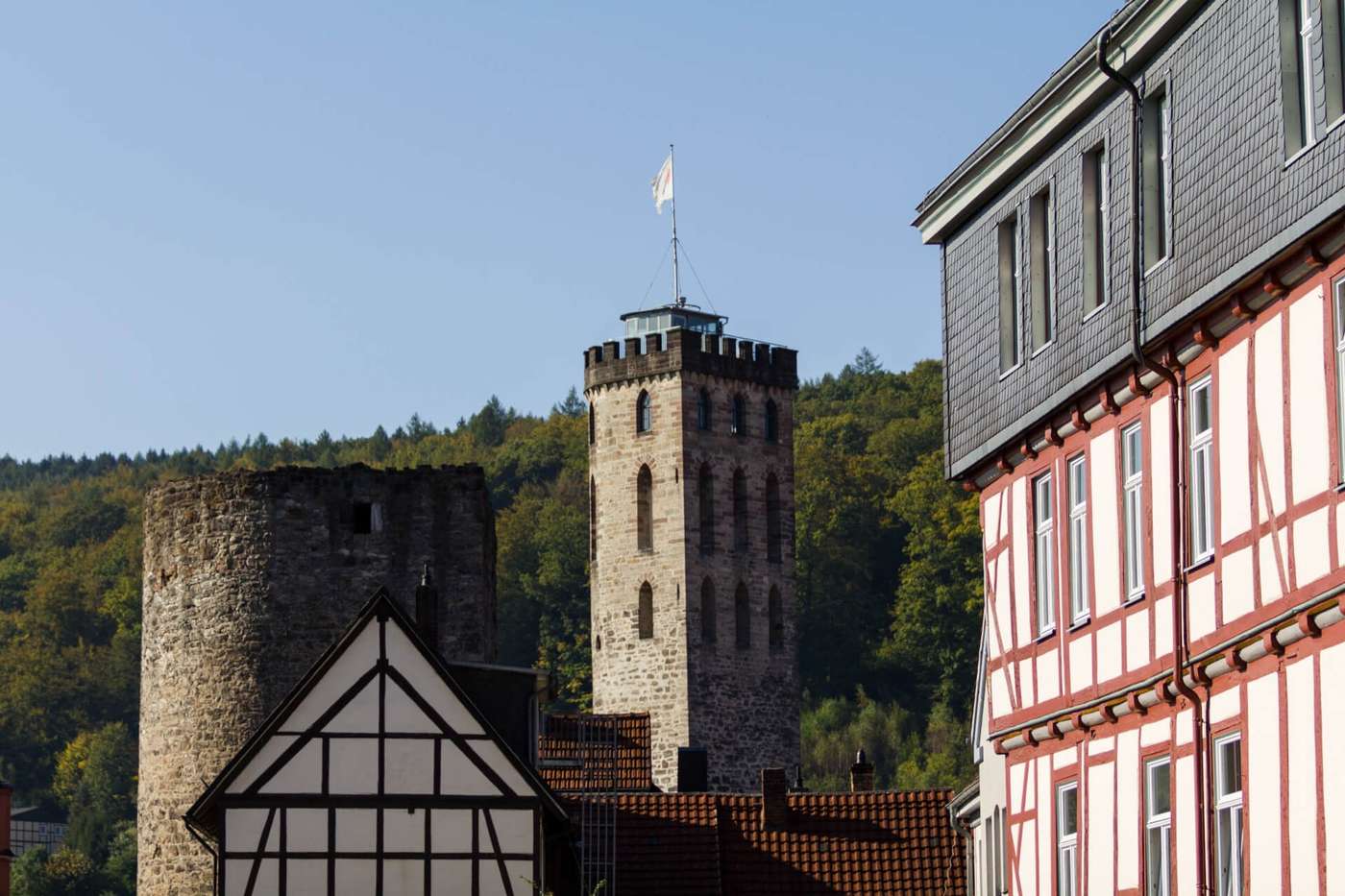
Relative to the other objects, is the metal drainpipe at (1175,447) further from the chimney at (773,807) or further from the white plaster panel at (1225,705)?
the chimney at (773,807)

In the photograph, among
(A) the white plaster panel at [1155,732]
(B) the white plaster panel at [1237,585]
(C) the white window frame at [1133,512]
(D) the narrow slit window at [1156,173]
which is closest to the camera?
(B) the white plaster panel at [1237,585]

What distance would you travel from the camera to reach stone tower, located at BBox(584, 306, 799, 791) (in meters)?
74.5

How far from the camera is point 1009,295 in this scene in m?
23.7

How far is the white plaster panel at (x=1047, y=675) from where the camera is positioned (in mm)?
22688

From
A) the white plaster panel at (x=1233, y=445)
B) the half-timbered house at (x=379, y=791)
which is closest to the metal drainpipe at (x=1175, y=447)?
the white plaster panel at (x=1233, y=445)

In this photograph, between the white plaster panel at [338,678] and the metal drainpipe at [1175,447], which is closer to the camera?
the metal drainpipe at [1175,447]

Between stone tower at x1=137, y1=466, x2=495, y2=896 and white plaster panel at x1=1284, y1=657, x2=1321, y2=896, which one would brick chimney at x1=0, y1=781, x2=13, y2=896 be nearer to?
stone tower at x1=137, y1=466, x2=495, y2=896

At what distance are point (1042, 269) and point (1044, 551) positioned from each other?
1989 mm

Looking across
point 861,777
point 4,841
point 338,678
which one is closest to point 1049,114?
point 338,678

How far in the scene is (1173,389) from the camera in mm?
20344

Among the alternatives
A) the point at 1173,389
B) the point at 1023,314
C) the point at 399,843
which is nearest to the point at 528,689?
the point at 399,843

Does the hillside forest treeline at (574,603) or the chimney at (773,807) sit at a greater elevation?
the hillside forest treeline at (574,603)

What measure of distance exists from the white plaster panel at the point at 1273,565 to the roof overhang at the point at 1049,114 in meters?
3.42

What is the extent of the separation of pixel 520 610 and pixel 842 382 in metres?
26.9
